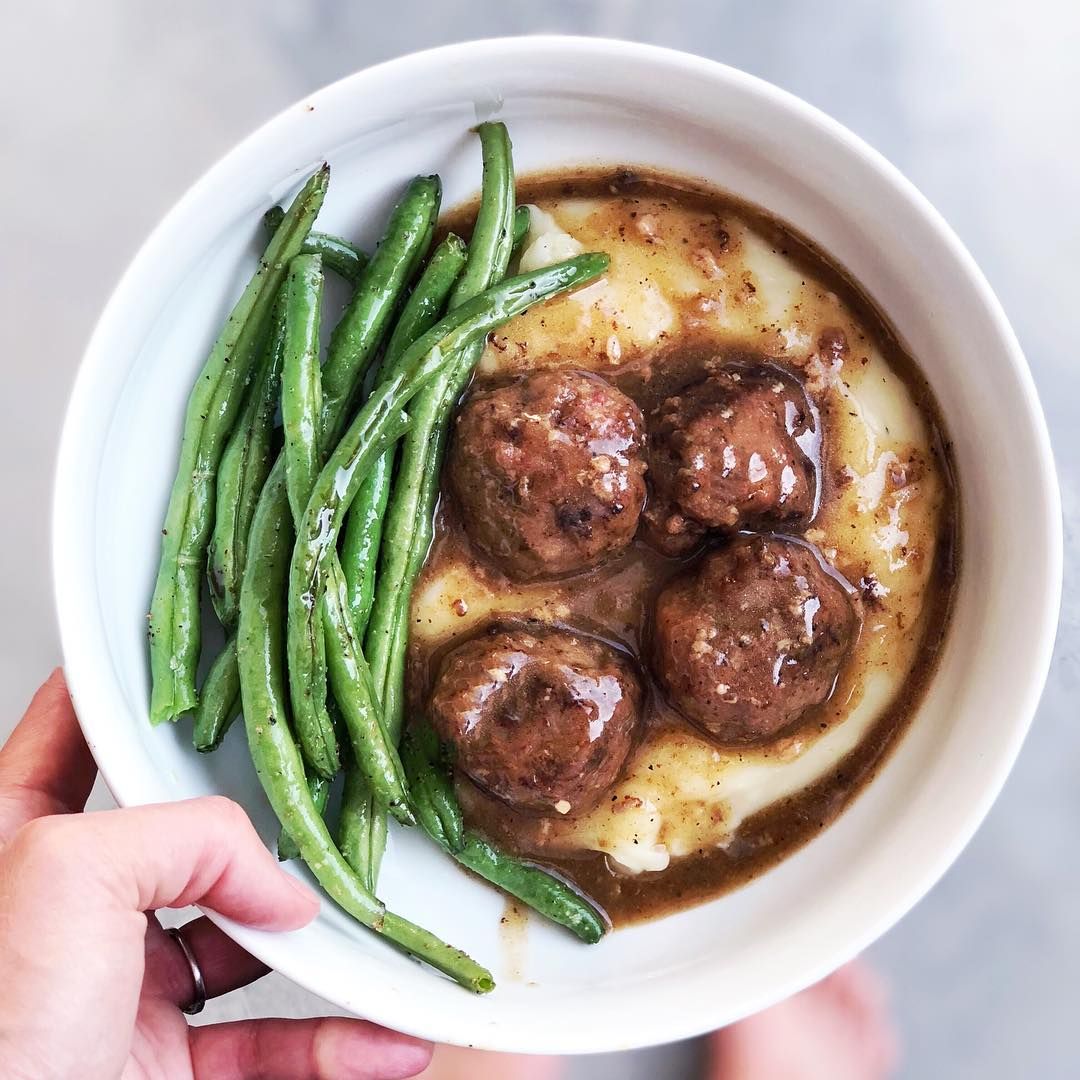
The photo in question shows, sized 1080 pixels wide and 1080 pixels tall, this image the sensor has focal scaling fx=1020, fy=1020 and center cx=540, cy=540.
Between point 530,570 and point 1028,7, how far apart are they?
2474 millimetres

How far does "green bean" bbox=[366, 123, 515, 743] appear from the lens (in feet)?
8.84

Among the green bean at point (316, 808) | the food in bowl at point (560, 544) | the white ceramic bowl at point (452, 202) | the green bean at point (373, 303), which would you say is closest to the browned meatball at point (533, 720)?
the food in bowl at point (560, 544)

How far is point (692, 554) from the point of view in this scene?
289cm

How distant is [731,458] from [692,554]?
386 mm

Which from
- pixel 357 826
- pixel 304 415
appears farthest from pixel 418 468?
pixel 357 826

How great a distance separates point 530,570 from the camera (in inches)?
109

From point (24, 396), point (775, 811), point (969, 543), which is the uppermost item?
point (969, 543)

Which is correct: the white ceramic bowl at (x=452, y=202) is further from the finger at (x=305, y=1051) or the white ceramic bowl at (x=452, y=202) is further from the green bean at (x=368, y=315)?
the finger at (x=305, y=1051)

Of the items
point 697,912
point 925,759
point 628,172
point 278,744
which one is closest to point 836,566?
point 925,759

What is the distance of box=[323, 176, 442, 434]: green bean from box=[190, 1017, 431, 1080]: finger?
1.67 metres

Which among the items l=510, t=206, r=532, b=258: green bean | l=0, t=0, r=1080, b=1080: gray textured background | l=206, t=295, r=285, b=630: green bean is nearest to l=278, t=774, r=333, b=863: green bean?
l=206, t=295, r=285, b=630: green bean

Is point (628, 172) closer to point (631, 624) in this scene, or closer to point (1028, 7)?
point (631, 624)

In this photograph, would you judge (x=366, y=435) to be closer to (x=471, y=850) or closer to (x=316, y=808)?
(x=316, y=808)

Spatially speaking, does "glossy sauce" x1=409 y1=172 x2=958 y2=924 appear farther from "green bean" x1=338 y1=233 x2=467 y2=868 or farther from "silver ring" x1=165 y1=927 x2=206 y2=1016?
"silver ring" x1=165 y1=927 x2=206 y2=1016
